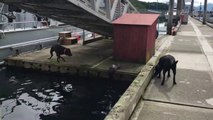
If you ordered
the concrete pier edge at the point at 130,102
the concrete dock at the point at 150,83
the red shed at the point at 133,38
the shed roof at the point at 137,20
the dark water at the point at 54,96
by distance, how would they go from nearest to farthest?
the concrete pier edge at the point at 130,102 < the concrete dock at the point at 150,83 < the dark water at the point at 54,96 < the red shed at the point at 133,38 < the shed roof at the point at 137,20

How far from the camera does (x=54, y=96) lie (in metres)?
12.9

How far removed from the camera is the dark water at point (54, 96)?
10.8 meters

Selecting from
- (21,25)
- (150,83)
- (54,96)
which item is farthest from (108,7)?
(21,25)

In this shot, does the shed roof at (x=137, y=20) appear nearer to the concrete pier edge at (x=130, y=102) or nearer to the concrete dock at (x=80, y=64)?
the concrete dock at (x=80, y=64)

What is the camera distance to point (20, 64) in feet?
54.3

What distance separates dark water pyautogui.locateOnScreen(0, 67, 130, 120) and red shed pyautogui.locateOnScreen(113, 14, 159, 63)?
1.90m

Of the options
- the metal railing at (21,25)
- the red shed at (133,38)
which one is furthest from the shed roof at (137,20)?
the metal railing at (21,25)

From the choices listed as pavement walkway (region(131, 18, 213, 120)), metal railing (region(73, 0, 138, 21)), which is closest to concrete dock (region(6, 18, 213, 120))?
pavement walkway (region(131, 18, 213, 120))

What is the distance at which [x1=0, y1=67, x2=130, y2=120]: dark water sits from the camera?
10.8 metres

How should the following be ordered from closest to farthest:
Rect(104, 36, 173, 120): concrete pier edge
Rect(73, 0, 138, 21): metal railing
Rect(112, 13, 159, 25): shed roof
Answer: Rect(104, 36, 173, 120): concrete pier edge, Rect(73, 0, 138, 21): metal railing, Rect(112, 13, 159, 25): shed roof

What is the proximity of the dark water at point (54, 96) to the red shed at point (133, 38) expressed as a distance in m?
1.90

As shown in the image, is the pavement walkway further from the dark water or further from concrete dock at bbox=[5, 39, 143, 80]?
concrete dock at bbox=[5, 39, 143, 80]

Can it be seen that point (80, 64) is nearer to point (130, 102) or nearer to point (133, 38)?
point (133, 38)

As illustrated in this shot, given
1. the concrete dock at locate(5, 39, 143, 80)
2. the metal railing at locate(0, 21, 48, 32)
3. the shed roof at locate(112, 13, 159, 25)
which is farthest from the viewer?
the metal railing at locate(0, 21, 48, 32)
